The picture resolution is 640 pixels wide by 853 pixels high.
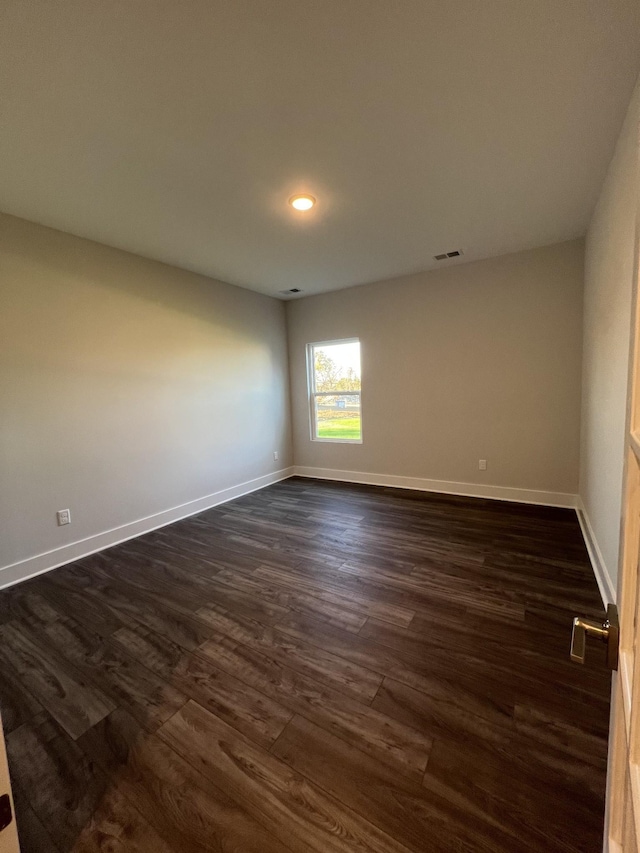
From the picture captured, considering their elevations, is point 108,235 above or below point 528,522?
above

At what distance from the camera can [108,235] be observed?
2803 mm

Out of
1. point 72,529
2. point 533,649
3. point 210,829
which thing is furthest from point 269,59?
point 72,529

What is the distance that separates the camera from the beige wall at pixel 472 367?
11.1ft

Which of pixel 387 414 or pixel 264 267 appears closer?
pixel 264 267

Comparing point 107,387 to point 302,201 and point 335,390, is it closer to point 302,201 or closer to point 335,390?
point 302,201

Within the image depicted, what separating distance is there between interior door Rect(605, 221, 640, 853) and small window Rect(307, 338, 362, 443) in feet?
13.3

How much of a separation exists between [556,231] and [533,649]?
10.8 ft

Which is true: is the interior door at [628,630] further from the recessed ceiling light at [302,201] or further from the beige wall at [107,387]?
the beige wall at [107,387]

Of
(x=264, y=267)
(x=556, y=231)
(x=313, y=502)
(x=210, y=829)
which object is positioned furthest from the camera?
(x=313, y=502)

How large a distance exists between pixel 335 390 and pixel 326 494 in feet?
4.89

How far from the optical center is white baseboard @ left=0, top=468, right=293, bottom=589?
8.29ft

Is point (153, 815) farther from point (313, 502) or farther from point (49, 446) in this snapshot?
point (313, 502)

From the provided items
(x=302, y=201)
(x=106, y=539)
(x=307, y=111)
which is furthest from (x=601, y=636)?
(x=106, y=539)

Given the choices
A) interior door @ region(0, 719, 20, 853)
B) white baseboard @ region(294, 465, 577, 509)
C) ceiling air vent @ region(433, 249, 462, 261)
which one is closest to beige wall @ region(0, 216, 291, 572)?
white baseboard @ region(294, 465, 577, 509)
